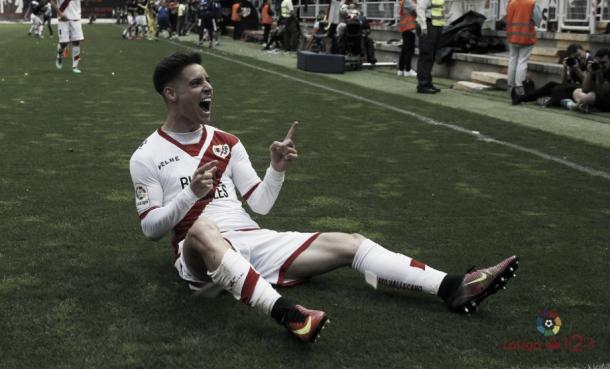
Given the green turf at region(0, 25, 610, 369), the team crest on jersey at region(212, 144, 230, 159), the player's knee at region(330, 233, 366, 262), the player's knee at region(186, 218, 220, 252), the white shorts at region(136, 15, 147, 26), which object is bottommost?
the green turf at region(0, 25, 610, 369)

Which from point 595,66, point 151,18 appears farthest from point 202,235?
point 151,18

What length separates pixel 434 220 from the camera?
5.61 m

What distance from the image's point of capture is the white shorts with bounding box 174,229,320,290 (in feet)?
13.3

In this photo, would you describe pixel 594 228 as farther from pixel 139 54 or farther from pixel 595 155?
pixel 139 54

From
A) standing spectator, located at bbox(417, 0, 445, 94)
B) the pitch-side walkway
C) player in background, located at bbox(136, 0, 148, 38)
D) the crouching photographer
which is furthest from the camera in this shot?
player in background, located at bbox(136, 0, 148, 38)

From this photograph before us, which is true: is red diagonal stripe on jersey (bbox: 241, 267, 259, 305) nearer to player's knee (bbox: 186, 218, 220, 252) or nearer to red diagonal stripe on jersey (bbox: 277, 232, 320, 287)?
player's knee (bbox: 186, 218, 220, 252)

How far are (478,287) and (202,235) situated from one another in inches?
46.7

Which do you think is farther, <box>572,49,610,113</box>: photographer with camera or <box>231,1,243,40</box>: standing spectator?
<box>231,1,243,40</box>: standing spectator

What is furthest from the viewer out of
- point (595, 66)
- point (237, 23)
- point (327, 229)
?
point (237, 23)

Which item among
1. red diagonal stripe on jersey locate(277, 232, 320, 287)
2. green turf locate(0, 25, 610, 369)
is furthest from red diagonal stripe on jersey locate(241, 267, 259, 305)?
red diagonal stripe on jersey locate(277, 232, 320, 287)

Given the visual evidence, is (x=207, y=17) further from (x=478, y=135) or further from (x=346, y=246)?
(x=346, y=246)

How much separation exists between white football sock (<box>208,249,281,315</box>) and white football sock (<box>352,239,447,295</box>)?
55 cm

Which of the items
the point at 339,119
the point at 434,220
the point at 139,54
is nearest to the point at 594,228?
the point at 434,220

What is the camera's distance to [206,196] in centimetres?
415
